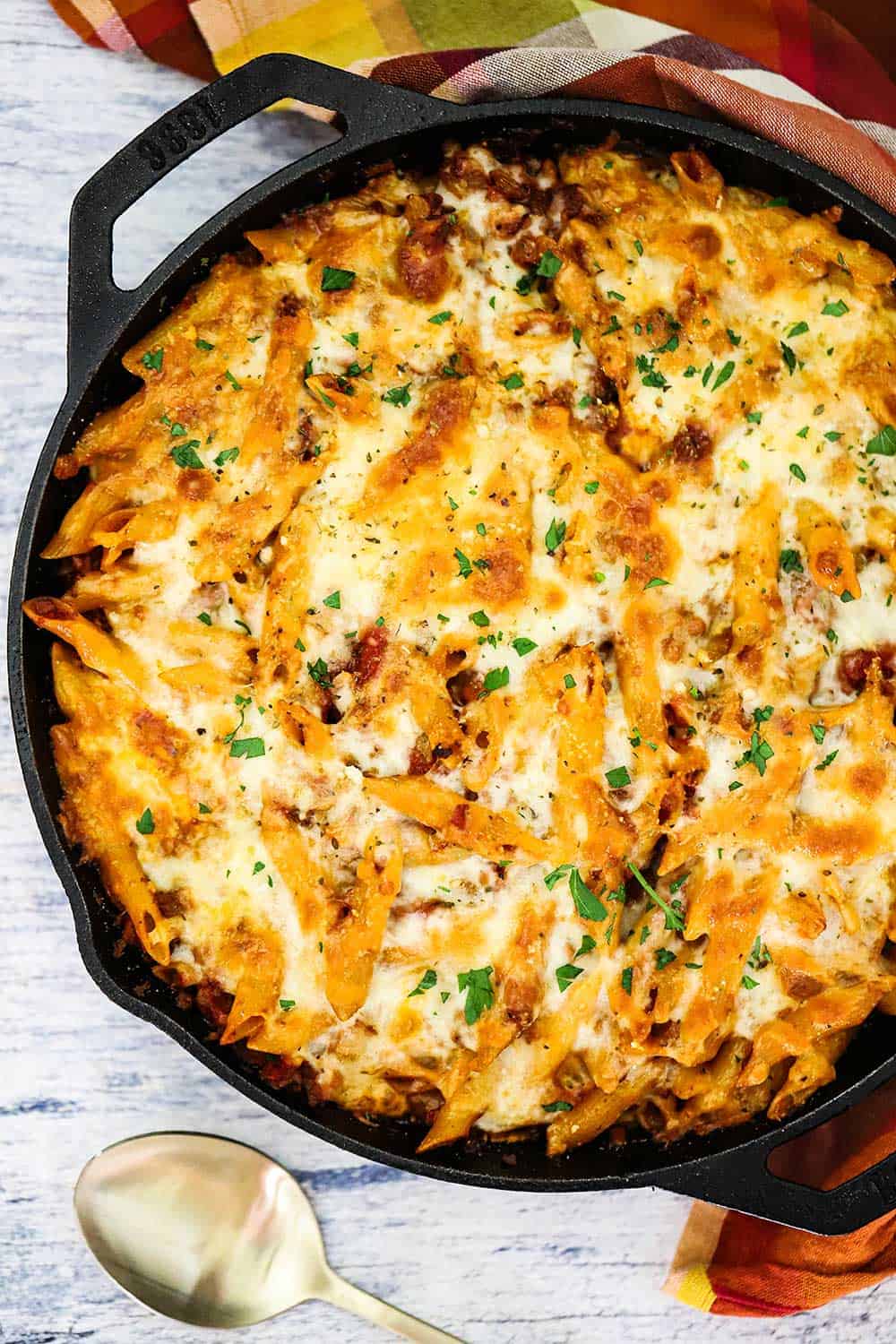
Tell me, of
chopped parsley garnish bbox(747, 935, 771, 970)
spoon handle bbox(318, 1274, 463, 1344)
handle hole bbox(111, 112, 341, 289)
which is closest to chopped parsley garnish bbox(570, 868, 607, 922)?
chopped parsley garnish bbox(747, 935, 771, 970)

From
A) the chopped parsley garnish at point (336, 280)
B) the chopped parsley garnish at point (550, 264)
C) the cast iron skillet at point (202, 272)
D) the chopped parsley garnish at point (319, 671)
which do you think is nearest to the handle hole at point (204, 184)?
the cast iron skillet at point (202, 272)

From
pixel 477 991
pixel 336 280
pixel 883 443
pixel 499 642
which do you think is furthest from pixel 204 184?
pixel 477 991

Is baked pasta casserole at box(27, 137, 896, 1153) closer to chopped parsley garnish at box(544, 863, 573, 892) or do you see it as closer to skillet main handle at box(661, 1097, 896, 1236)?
chopped parsley garnish at box(544, 863, 573, 892)

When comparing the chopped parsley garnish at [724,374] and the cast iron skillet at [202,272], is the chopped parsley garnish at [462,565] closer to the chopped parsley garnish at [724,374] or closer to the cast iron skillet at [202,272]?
the chopped parsley garnish at [724,374]

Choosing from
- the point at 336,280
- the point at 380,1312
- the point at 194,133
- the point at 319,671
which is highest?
the point at 194,133

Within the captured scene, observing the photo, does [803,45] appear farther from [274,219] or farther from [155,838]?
[155,838]

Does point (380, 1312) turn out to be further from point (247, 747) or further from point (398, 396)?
point (398, 396)
